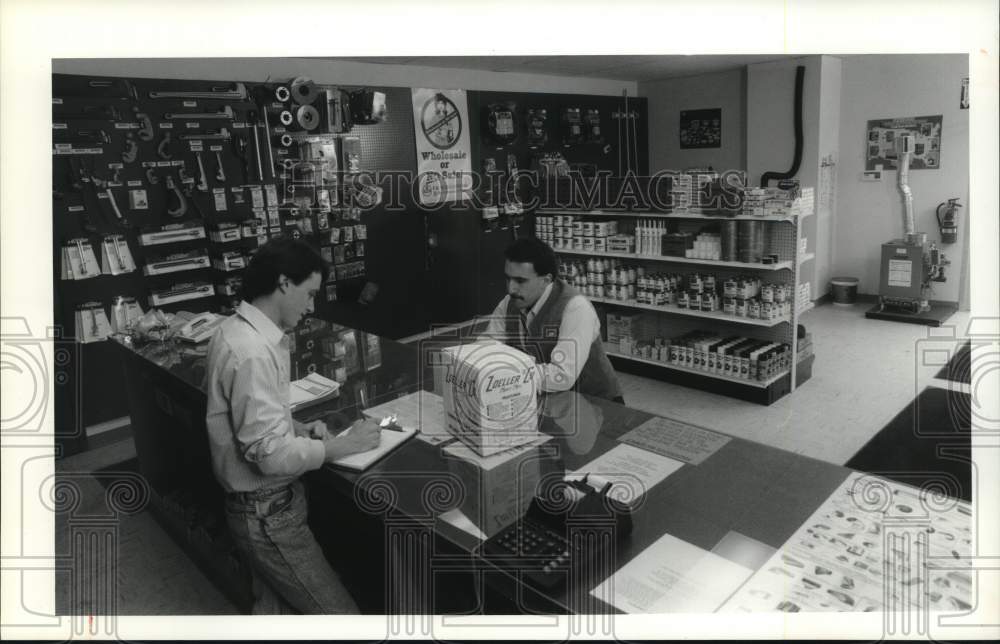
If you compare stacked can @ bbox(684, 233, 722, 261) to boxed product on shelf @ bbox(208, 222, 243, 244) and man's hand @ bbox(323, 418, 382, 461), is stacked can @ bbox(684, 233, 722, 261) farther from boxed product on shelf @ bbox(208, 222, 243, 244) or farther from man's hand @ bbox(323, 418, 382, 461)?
man's hand @ bbox(323, 418, 382, 461)

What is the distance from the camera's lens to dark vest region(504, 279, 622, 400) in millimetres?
3158

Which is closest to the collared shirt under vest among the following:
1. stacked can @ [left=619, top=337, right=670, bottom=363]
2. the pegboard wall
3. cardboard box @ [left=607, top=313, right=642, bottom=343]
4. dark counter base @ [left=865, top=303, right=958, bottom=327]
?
stacked can @ [left=619, top=337, right=670, bottom=363]

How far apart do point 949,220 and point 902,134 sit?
1.09 meters

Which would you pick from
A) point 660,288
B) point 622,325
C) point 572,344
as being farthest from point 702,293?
point 572,344

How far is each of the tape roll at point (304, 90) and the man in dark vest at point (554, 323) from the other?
3074 mm

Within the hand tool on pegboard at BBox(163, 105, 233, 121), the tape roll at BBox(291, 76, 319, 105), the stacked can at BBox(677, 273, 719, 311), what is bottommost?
the stacked can at BBox(677, 273, 719, 311)

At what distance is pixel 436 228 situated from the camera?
6.70 metres

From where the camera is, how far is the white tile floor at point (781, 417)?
2971mm

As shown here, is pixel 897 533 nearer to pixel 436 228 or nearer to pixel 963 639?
pixel 963 639

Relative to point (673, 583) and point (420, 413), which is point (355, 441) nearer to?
point (420, 413)

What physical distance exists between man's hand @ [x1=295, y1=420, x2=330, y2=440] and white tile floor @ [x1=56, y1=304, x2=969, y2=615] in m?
0.99

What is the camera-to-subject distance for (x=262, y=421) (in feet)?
6.76

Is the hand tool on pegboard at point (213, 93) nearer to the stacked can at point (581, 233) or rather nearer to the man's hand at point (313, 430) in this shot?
the stacked can at point (581, 233)

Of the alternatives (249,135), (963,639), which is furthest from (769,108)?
(963,639)
